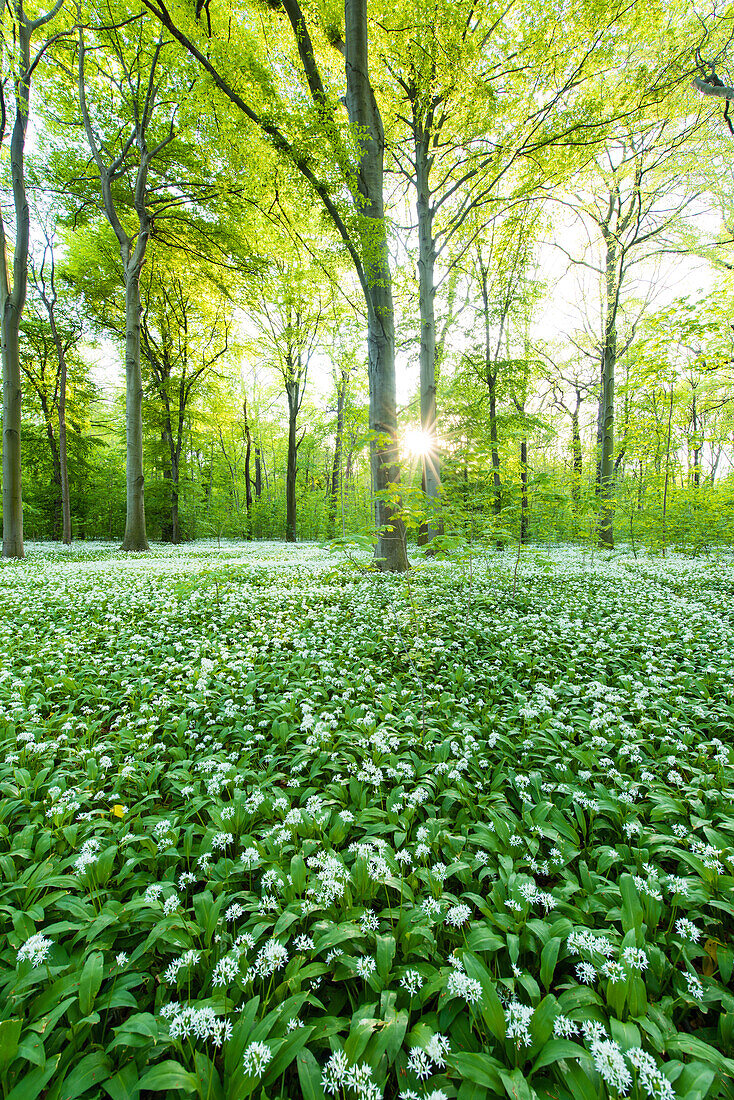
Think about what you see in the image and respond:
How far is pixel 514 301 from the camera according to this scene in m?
15.4

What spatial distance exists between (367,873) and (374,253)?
8.52 m

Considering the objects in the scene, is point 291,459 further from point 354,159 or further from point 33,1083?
point 33,1083

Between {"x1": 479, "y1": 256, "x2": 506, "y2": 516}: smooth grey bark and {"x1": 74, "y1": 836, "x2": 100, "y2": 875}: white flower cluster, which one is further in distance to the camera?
{"x1": 479, "y1": 256, "x2": 506, "y2": 516}: smooth grey bark

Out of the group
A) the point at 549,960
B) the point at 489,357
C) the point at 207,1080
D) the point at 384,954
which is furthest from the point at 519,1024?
the point at 489,357

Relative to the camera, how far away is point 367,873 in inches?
68.4

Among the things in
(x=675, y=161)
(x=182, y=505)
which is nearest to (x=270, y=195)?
(x=675, y=161)

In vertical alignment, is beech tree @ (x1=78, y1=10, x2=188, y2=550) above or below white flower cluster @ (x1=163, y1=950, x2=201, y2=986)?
above

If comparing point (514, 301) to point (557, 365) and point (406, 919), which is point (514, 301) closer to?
point (557, 365)

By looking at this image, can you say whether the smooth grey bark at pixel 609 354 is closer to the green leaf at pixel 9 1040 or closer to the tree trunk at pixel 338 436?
the tree trunk at pixel 338 436

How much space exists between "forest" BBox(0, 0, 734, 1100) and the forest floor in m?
0.02

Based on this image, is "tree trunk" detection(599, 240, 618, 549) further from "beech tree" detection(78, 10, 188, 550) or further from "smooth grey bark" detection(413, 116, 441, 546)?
"beech tree" detection(78, 10, 188, 550)

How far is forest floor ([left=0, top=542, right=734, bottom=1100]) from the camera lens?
1.16 metres

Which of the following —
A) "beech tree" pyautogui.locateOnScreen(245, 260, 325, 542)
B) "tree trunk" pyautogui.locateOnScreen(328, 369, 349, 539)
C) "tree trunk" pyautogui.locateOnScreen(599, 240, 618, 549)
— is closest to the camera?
"tree trunk" pyautogui.locateOnScreen(599, 240, 618, 549)

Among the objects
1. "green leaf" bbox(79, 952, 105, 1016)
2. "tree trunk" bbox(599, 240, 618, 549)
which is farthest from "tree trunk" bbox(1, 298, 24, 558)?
"tree trunk" bbox(599, 240, 618, 549)
